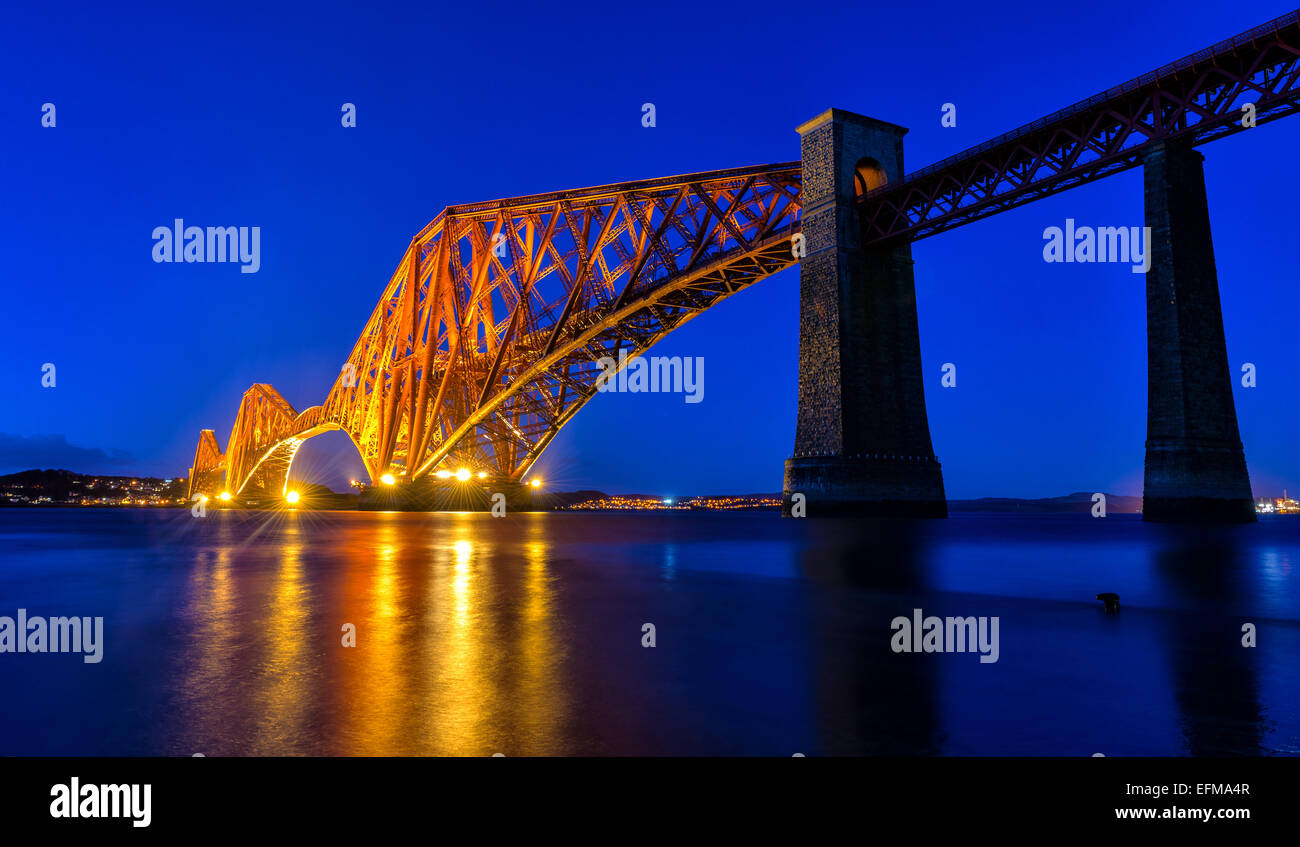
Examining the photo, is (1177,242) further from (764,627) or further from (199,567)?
(199,567)

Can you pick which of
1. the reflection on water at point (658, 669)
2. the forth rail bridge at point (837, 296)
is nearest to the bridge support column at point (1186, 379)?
the forth rail bridge at point (837, 296)

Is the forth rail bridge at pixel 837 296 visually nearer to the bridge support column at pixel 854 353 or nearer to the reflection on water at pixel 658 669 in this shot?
the bridge support column at pixel 854 353

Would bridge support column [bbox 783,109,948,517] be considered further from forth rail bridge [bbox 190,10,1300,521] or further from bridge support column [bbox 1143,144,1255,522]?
bridge support column [bbox 1143,144,1255,522]

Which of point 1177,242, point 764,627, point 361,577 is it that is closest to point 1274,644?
point 764,627

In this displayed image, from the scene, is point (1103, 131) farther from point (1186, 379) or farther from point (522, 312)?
point (522, 312)

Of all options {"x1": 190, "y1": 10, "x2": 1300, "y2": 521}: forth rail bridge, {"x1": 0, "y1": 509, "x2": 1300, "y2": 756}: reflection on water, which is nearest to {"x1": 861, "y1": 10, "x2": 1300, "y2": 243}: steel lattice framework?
{"x1": 190, "y1": 10, "x2": 1300, "y2": 521}: forth rail bridge

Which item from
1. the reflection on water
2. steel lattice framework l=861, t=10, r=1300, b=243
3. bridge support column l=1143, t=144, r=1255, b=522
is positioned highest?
steel lattice framework l=861, t=10, r=1300, b=243

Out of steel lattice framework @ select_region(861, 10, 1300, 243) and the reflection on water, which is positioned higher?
steel lattice framework @ select_region(861, 10, 1300, 243)
